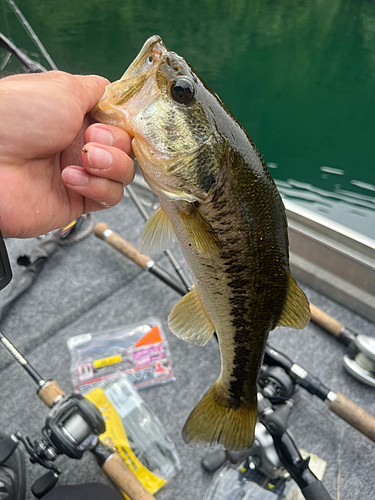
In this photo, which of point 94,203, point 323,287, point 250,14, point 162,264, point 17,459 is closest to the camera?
point 94,203

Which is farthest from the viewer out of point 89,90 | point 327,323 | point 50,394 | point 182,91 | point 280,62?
point 280,62

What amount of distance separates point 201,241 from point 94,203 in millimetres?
425

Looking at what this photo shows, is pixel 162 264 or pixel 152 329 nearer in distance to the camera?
pixel 152 329

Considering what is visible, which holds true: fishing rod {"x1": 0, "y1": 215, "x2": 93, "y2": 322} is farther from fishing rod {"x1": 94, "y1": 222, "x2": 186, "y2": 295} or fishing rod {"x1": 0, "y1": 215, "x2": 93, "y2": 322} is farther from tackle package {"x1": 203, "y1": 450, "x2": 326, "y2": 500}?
tackle package {"x1": 203, "y1": 450, "x2": 326, "y2": 500}

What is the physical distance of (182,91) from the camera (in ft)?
2.51

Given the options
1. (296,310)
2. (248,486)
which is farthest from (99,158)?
(248,486)

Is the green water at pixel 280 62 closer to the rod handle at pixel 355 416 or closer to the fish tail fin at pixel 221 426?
the rod handle at pixel 355 416

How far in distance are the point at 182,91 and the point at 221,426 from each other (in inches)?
37.2

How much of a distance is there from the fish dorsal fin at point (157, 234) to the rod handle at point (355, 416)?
3.61 ft

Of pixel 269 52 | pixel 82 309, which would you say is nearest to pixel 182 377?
pixel 82 309

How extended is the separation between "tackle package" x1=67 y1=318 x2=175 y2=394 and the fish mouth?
4.83 ft

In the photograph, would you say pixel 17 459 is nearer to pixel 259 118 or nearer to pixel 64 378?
pixel 64 378

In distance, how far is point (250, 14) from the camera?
11.7 metres

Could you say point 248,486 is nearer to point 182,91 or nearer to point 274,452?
point 274,452
